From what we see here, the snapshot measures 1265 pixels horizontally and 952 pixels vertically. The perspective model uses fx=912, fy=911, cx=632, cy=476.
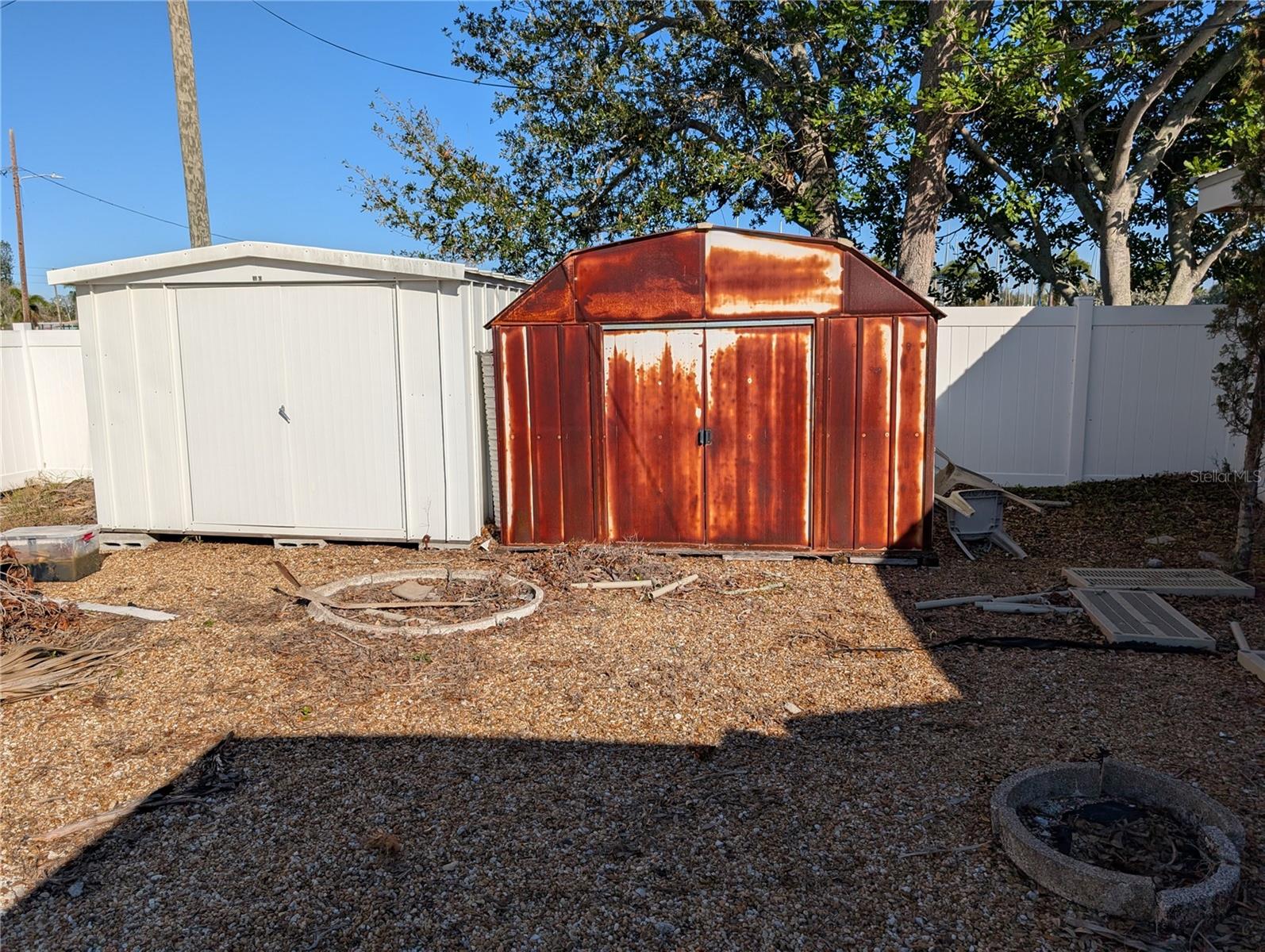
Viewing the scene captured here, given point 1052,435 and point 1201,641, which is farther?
point 1052,435

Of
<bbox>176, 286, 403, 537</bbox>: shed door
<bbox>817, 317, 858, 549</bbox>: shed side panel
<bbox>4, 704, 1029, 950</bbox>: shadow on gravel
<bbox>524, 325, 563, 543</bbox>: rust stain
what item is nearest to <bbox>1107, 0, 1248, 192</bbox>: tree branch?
<bbox>817, 317, 858, 549</bbox>: shed side panel

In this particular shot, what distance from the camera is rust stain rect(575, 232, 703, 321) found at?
7.30 m

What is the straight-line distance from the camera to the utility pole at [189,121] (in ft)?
30.6

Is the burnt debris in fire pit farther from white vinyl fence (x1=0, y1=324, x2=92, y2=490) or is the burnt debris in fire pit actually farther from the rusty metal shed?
white vinyl fence (x1=0, y1=324, x2=92, y2=490)

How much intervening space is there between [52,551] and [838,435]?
6.36 meters

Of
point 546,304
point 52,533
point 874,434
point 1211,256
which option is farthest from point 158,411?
point 1211,256

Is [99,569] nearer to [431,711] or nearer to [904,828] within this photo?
[431,711]

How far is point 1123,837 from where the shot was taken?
3.18 metres

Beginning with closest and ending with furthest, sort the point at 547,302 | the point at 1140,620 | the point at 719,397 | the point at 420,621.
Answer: the point at 1140,620
the point at 420,621
the point at 719,397
the point at 547,302

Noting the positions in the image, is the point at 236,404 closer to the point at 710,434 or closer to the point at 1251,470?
the point at 710,434

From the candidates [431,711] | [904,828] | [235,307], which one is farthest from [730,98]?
[904,828]

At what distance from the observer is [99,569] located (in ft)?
25.1

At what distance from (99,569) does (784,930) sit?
6943 mm

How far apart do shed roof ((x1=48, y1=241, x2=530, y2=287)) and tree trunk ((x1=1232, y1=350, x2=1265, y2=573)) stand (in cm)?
604
